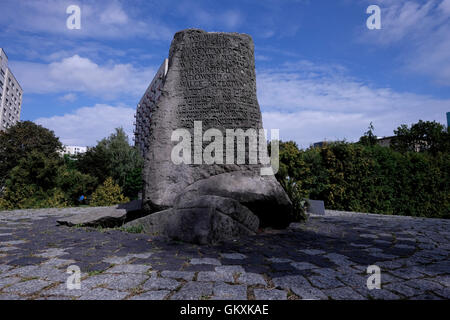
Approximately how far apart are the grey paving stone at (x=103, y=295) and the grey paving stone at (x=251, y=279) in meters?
0.95

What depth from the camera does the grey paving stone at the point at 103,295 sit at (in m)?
1.85

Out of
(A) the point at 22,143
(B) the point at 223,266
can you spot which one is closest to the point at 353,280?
(B) the point at 223,266

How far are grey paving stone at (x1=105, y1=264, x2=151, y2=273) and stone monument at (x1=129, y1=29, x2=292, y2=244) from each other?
167 cm

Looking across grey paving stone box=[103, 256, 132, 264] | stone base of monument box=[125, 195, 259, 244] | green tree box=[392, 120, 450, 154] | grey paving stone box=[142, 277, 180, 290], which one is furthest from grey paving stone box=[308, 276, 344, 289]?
green tree box=[392, 120, 450, 154]

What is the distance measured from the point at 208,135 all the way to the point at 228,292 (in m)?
3.38

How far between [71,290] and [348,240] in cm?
380

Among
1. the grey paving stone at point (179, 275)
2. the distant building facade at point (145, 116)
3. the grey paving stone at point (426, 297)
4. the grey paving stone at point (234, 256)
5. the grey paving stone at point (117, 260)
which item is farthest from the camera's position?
the distant building facade at point (145, 116)

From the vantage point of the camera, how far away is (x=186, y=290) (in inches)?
78.3

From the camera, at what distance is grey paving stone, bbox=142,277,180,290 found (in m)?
2.04

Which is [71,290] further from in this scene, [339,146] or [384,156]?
[384,156]

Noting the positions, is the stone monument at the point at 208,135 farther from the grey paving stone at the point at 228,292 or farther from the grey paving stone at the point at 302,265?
the grey paving stone at the point at 228,292

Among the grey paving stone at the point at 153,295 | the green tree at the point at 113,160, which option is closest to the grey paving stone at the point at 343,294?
the grey paving stone at the point at 153,295

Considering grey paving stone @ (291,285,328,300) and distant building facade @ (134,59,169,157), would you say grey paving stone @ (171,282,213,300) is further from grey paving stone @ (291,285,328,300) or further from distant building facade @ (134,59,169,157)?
distant building facade @ (134,59,169,157)
